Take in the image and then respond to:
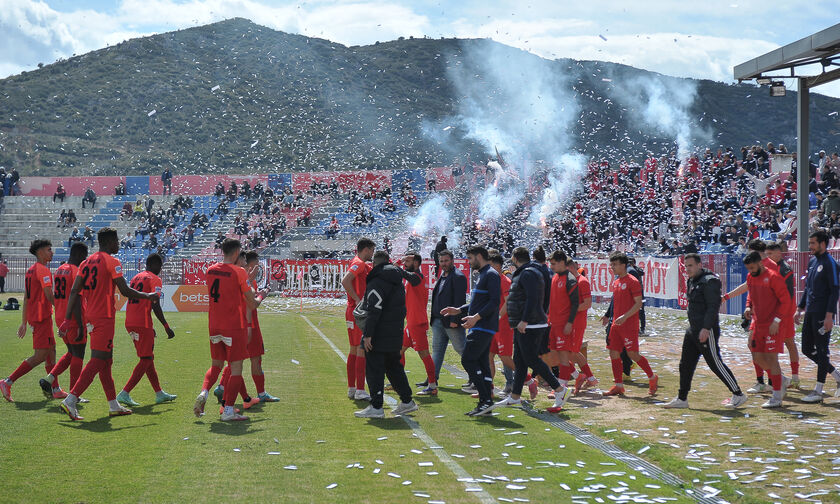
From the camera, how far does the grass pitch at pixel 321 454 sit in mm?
6270

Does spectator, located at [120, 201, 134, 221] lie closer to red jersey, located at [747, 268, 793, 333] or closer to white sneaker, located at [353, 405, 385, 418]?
white sneaker, located at [353, 405, 385, 418]

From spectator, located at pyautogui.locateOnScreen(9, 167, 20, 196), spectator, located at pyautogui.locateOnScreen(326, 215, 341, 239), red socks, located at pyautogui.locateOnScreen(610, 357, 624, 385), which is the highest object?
spectator, located at pyautogui.locateOnScreen(9, 167, 20, 196)

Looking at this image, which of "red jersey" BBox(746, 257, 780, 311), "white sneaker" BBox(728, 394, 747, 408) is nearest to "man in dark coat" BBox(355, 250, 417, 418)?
"white sneaker" BBox(728, 394, 747, 408)

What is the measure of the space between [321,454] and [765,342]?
6.09 metres

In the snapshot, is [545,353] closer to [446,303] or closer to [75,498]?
[446,303]

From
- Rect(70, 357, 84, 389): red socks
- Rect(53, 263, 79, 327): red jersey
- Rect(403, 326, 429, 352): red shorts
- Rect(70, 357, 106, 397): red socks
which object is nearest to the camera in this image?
Rect(70, 357, 106, 397): red socks

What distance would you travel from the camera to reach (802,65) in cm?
2125

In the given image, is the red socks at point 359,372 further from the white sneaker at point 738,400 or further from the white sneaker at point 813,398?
the white sneaker at point 813,398

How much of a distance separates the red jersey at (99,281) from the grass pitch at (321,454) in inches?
51.2

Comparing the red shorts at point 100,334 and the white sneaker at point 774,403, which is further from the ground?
the red shorts at point 100,334

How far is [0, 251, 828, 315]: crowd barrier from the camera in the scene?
80.5ft

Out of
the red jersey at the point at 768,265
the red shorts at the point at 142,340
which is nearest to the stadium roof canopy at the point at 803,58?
the red jersey at the point at 768,265

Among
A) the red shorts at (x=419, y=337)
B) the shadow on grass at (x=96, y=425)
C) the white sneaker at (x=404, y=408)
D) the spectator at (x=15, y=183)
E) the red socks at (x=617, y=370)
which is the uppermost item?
the spectator at (x=15, y=183)

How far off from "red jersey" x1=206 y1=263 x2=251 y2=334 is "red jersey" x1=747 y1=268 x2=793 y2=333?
647 centimetres
